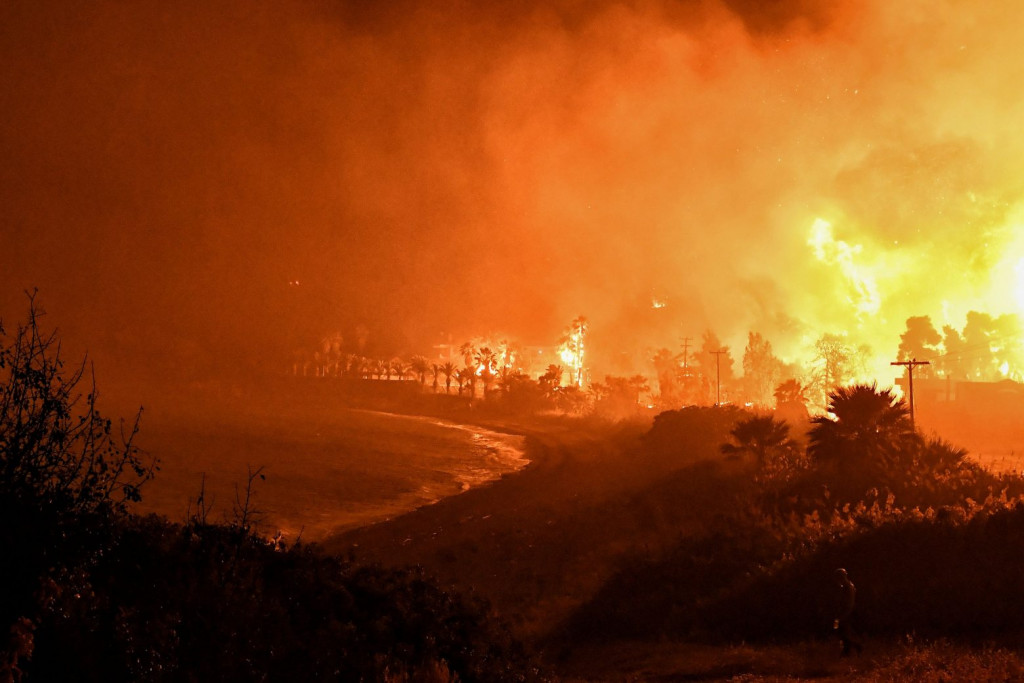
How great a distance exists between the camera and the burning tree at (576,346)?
5994 inches

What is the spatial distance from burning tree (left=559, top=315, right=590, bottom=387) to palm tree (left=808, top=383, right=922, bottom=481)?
117 m

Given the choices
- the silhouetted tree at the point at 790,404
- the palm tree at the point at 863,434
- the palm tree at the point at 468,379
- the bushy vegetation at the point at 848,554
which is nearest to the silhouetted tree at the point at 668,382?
the silhouetted tree at the point at 790,404

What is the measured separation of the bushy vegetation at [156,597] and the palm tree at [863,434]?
21.0m

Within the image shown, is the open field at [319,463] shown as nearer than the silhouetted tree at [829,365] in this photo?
Yes

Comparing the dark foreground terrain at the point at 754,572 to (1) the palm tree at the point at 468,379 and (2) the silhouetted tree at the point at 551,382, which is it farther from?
(1) the palm tree at the point at 468,379

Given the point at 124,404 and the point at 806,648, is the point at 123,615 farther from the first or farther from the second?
the point at 124,404

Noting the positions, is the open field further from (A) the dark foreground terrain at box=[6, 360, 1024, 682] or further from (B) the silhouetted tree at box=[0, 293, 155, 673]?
(B) the silhouetted tree at box=[0, 293, 155, 673]

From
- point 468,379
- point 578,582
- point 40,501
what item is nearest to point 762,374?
point 468,379

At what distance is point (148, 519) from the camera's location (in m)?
14.0

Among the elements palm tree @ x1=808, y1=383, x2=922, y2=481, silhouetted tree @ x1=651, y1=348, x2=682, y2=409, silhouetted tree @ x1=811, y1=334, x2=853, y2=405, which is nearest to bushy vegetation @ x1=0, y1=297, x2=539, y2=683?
palm tree @ x1=808, y1=383, x2=922, y2=481

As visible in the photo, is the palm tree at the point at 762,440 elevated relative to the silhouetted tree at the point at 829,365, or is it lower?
lower

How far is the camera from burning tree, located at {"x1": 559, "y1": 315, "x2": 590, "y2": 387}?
5994 inches

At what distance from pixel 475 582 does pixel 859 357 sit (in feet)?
309

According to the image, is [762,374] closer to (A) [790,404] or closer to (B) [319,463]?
(A) [790,404]
